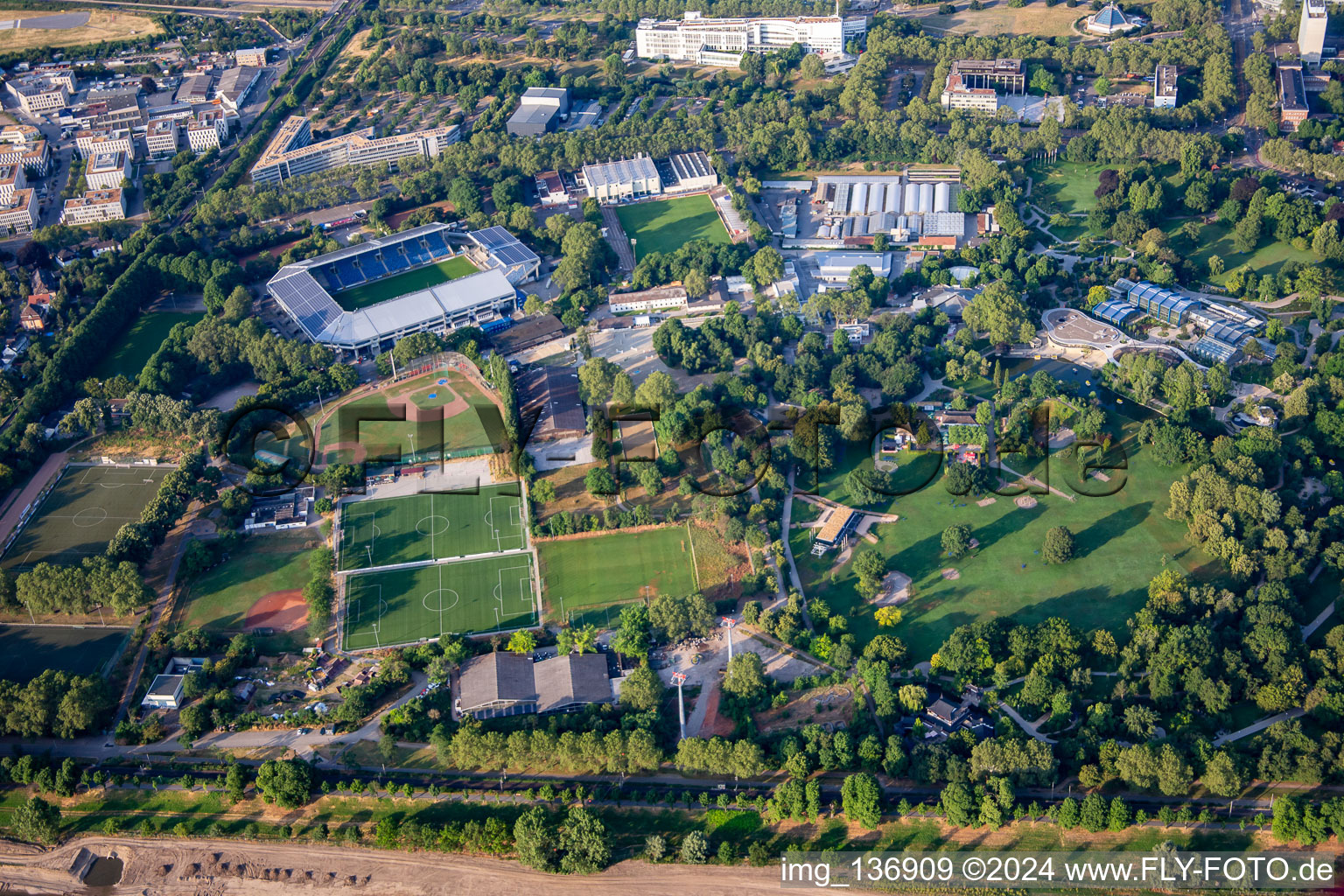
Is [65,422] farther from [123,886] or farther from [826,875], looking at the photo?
[826,875]

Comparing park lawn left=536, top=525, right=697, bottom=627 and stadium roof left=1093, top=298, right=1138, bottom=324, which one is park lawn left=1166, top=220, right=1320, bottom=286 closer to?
stadium roof left=1093, top=298, right=1138, bottom=324

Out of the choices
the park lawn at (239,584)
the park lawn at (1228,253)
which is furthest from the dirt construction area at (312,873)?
the park lawn at (1228,253)

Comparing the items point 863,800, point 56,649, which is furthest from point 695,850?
point 56,649

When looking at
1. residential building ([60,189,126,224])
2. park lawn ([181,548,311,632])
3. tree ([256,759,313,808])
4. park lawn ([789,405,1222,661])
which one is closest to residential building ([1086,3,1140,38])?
park lawn ([789,405,1222,661])

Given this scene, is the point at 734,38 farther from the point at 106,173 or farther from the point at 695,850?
the point at 695,850

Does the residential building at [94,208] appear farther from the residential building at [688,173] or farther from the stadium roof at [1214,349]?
the stadium roof at [1214,349]
